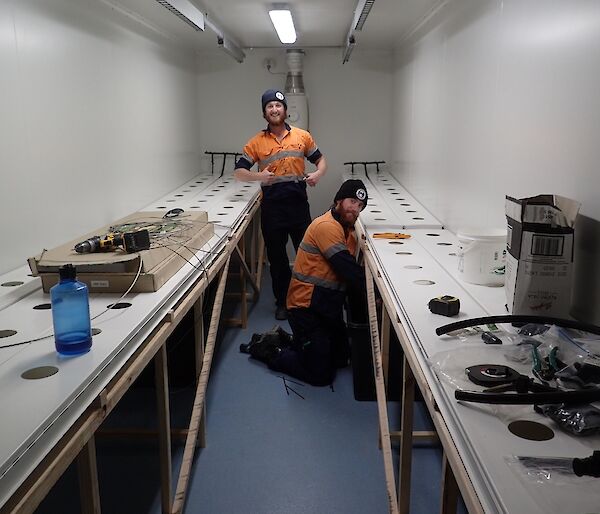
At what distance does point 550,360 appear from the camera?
1204 mm

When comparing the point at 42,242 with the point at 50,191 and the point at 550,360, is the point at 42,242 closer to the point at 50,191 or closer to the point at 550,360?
the point at 50,191

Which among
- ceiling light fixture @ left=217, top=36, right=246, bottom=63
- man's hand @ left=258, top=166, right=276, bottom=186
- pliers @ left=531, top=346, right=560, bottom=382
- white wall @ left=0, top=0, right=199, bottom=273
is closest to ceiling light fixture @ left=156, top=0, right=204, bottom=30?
white wall @ left=0, top=0, right=199, bottom=273

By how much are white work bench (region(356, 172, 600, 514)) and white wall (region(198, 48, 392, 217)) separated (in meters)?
3.17

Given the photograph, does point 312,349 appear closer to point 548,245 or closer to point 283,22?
point 548,245

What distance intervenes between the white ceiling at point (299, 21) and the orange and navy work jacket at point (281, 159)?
82cm

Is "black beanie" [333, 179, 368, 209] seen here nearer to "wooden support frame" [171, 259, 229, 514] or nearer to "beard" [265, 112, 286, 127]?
"wooden support frame" [171, 259, 229, 514]

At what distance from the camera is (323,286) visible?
308 centimetres

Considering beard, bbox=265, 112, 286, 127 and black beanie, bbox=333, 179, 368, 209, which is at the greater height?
beard, bbox=265, 112, 286, 127

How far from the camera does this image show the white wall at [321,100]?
544cm

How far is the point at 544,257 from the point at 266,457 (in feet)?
4.82

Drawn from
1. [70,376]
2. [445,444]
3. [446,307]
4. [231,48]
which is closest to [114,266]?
[70,376]

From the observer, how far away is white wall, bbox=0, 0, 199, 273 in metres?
2.22

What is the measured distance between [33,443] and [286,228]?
3143mm

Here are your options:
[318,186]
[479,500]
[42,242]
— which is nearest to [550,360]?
[479,500]
